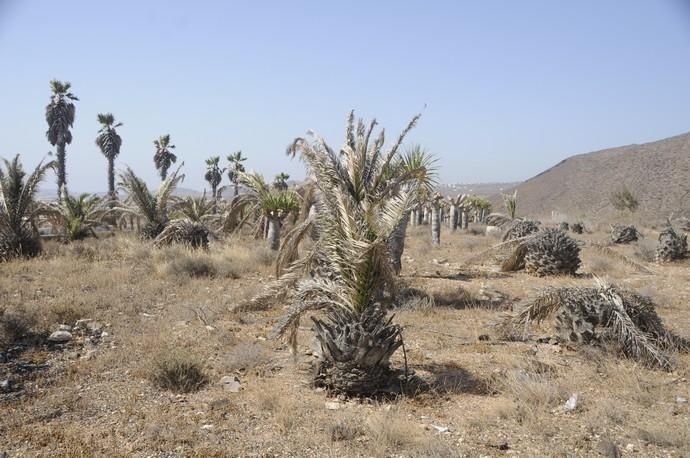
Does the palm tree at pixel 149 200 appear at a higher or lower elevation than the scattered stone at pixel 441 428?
higher

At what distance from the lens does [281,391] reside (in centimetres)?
556

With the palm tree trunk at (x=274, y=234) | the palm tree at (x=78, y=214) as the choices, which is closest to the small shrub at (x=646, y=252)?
the palm tree trunk at (x=274, y=234)

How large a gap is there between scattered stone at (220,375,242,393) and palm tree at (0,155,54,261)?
9.92 meters

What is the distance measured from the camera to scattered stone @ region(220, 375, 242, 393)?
5.63 meters

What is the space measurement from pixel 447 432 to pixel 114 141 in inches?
1588

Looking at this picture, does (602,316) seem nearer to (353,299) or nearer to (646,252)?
(353,299)

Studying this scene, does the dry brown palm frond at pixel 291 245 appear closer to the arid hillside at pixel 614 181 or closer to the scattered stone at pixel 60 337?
the scattered stone at pixel 60 337

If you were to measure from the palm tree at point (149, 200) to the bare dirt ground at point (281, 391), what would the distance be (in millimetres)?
6260

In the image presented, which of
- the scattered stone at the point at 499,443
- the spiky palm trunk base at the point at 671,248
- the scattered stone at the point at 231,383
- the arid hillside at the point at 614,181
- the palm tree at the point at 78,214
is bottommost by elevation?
the scattered stone at the point at 499,443

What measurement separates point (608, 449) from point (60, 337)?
696cm

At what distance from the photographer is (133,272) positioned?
1169 cm

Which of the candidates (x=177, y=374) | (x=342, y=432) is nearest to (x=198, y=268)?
(x=177, y=374)

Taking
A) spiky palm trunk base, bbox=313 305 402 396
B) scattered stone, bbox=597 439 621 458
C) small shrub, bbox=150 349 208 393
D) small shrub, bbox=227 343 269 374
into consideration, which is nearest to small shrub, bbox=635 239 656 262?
scattered stone, bbox=597 439 621 458

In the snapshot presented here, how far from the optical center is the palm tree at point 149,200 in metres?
15.9
